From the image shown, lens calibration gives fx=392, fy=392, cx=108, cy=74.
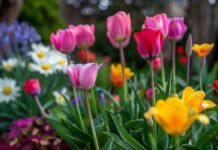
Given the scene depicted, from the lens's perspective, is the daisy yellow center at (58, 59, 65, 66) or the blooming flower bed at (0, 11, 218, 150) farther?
the daisy yellow center at (58, 59, 65, 66)

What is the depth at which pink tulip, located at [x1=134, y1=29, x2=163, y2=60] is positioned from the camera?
1131mm

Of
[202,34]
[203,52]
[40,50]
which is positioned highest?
[203,52]

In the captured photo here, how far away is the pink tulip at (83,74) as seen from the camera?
112 cm

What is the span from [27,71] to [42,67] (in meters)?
0.39

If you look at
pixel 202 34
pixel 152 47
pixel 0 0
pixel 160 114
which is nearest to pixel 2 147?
pixel 152 47

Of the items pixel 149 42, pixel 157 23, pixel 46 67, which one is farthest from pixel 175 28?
pixel 46 67

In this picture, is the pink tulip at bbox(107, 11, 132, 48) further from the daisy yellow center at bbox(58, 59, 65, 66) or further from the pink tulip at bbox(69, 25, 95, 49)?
the daisy yellow center at bbox(58, 59, 65, 66)

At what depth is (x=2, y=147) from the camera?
5.93 ft

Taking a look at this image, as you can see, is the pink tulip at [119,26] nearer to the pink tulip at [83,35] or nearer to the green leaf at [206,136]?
the pink tulip at [83,35]

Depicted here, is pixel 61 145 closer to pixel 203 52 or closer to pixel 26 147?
pixel 26 147

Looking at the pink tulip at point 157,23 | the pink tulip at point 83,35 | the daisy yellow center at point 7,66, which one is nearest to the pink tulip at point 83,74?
the pink tulip at point 157,23

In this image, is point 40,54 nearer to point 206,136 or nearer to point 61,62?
point 61,62

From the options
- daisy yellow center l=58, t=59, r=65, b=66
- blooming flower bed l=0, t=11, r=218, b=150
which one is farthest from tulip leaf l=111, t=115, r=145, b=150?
daisy yellow center l=58, t=59, r=65, b=66

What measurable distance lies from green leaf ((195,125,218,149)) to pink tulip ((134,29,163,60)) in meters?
0.29
